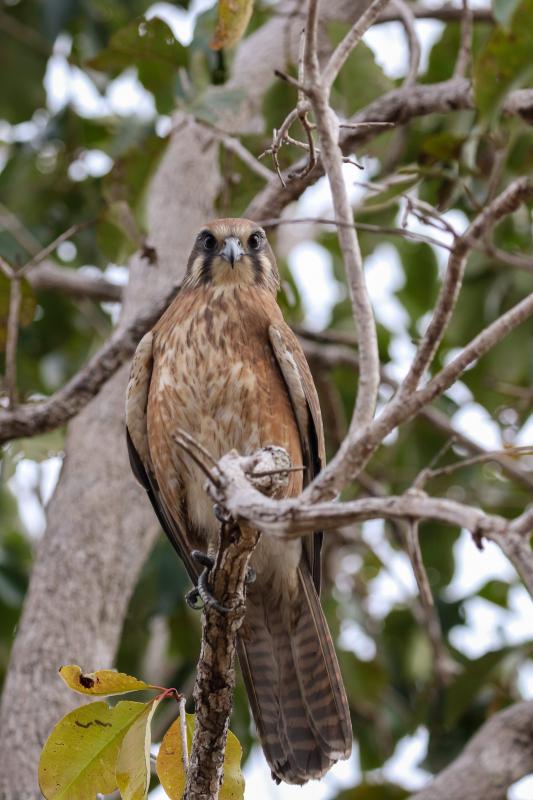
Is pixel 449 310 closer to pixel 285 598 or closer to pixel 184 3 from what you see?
pixel 285 598

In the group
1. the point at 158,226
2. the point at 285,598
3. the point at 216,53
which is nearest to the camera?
the point at 285,598

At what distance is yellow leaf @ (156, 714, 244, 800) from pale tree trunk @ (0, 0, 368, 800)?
94 centimetres

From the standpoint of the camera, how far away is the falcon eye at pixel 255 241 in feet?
12.4

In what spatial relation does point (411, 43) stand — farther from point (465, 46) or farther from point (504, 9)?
point (504, 9)

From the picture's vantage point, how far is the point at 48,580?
12.0 ft

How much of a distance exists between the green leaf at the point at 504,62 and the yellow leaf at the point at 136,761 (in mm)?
1907

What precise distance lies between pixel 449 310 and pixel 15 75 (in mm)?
4027

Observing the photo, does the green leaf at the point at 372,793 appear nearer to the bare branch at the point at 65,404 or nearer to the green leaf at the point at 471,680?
the green leaf at the point at 471,680

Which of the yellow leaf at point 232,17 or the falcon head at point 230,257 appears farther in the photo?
the falcon head at point 230,257

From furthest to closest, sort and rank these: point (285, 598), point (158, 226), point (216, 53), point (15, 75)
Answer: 1. point (15, 75)
2. point (158, 226)
3. point (216, 53)
4. point (285, 598)

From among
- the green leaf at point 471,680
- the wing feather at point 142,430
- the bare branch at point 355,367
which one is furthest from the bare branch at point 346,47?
the green leaf at point 471,680

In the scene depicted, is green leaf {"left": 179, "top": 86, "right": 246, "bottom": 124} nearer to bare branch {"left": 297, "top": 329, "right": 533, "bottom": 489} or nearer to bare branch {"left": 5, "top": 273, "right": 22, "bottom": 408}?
bare branch {"left": 5, "top": 273, "right": 22, "bottom": 408}

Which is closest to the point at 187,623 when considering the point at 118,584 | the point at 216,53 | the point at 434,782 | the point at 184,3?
the point at 118,584

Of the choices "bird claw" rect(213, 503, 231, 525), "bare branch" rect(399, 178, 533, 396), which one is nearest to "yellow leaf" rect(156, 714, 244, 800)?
"bird claw" rect(213, 503, 231, 525)
